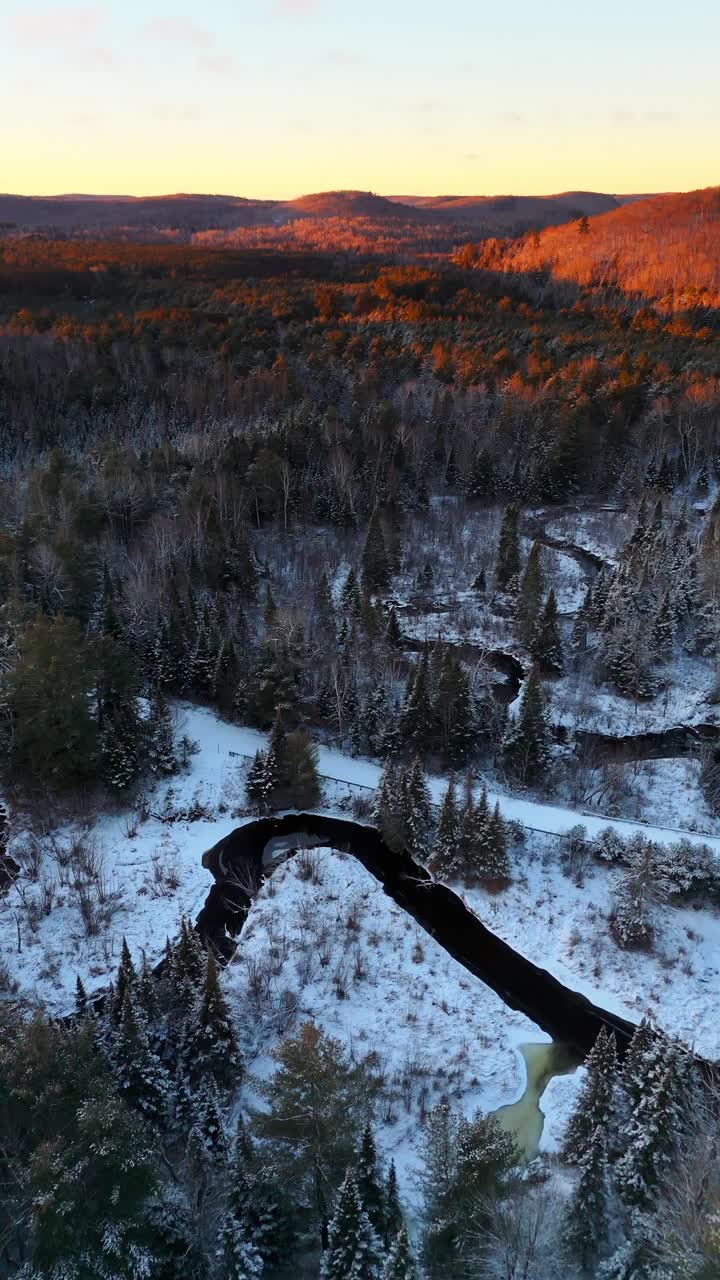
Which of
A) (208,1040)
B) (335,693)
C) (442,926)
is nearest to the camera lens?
(208,1040)

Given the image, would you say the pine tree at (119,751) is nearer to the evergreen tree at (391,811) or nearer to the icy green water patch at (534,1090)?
the evergreen tree at (391,811)

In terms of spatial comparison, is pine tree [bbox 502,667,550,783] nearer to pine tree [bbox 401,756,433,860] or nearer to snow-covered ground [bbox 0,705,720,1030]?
snow-covered ground [bbox 0,705,720,1030]

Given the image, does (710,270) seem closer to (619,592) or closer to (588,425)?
(588,425)

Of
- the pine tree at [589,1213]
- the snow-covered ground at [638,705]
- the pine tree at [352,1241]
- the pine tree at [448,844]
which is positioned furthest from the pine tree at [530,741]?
the pine tree at [352,1241]

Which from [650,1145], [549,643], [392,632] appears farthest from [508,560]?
[650,1145]

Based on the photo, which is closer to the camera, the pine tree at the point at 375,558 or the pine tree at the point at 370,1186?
the pine tree at the point at 370,1186

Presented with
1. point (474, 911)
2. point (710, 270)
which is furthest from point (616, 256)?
point (474, 911)

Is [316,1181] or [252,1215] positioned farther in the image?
[316,1181]

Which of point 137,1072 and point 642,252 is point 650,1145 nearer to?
point 137,1072
